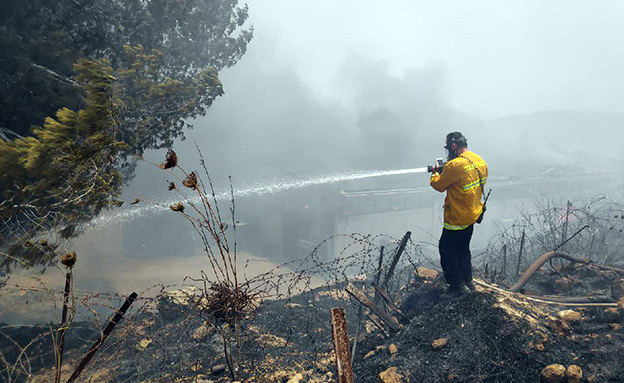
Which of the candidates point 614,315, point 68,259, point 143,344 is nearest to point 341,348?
point 68,259

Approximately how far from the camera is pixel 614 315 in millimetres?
3564

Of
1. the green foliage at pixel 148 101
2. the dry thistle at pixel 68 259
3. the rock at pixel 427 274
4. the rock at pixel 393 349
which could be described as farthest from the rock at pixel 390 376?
the green foliage at pixel 148 101

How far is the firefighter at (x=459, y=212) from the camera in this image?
4.14m

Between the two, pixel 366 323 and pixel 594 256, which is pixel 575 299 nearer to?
pixel 366 323

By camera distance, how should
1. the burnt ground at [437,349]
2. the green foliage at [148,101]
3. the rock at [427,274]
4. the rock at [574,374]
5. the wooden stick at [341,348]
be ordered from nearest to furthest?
the wooden stick at [341,348], the rock at [574,374], the burnt ground at [437,349], the rock at [427,274], the green foliage at [148,101]

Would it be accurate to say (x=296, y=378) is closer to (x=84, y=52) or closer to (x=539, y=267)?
(x=539, y=267)

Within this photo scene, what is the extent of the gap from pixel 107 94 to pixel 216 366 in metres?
3.19

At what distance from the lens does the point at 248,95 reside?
147 feet

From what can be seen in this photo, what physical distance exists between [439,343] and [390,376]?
2.28ft

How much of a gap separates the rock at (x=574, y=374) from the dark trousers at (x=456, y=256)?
1419mm

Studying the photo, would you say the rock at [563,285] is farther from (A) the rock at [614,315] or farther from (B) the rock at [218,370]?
(B) the rock at [218,370]

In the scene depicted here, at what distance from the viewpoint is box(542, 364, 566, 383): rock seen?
2.89 m

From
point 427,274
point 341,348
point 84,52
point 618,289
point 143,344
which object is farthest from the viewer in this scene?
point 84,52

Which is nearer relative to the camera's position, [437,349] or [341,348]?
[341,348]
